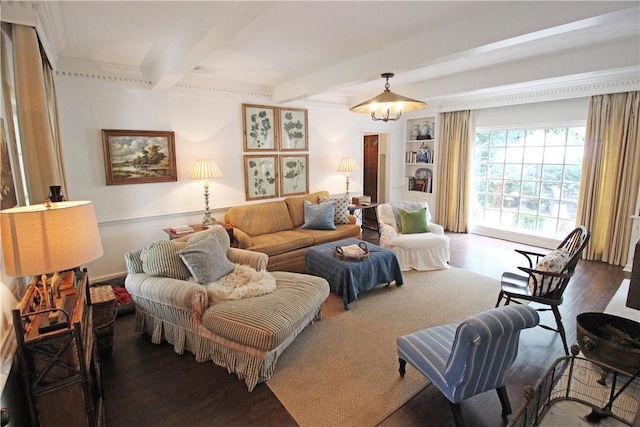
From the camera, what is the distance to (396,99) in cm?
299

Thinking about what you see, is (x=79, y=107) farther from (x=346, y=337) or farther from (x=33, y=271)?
(x=346, y=337)

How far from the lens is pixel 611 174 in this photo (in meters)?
4.63

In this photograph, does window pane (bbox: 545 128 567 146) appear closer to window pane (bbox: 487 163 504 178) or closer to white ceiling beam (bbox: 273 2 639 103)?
window pane (bbox: 487 163 504 178)

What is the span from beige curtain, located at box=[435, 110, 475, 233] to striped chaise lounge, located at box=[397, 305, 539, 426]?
4783 millimetres

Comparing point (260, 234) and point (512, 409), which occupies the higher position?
point (260, 234)

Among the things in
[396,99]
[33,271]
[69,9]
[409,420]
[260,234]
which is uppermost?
[69,9]

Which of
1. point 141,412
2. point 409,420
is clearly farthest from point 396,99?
point 141,412

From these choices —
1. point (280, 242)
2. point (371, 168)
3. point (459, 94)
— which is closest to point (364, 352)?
point (280, 242)

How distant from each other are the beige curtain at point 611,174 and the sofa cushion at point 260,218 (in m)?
4.39

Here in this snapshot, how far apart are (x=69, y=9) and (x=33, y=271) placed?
2.08 metres

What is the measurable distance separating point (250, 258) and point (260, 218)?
1.54 metres

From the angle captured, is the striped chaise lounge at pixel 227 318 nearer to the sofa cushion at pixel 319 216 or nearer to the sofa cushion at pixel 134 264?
the sofa cushion at pixel 134 264

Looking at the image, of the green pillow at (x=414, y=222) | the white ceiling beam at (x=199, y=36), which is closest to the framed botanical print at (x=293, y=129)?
the white ceiling beam at (x=199, y=36)

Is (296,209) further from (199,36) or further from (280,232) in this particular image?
(199,36)
